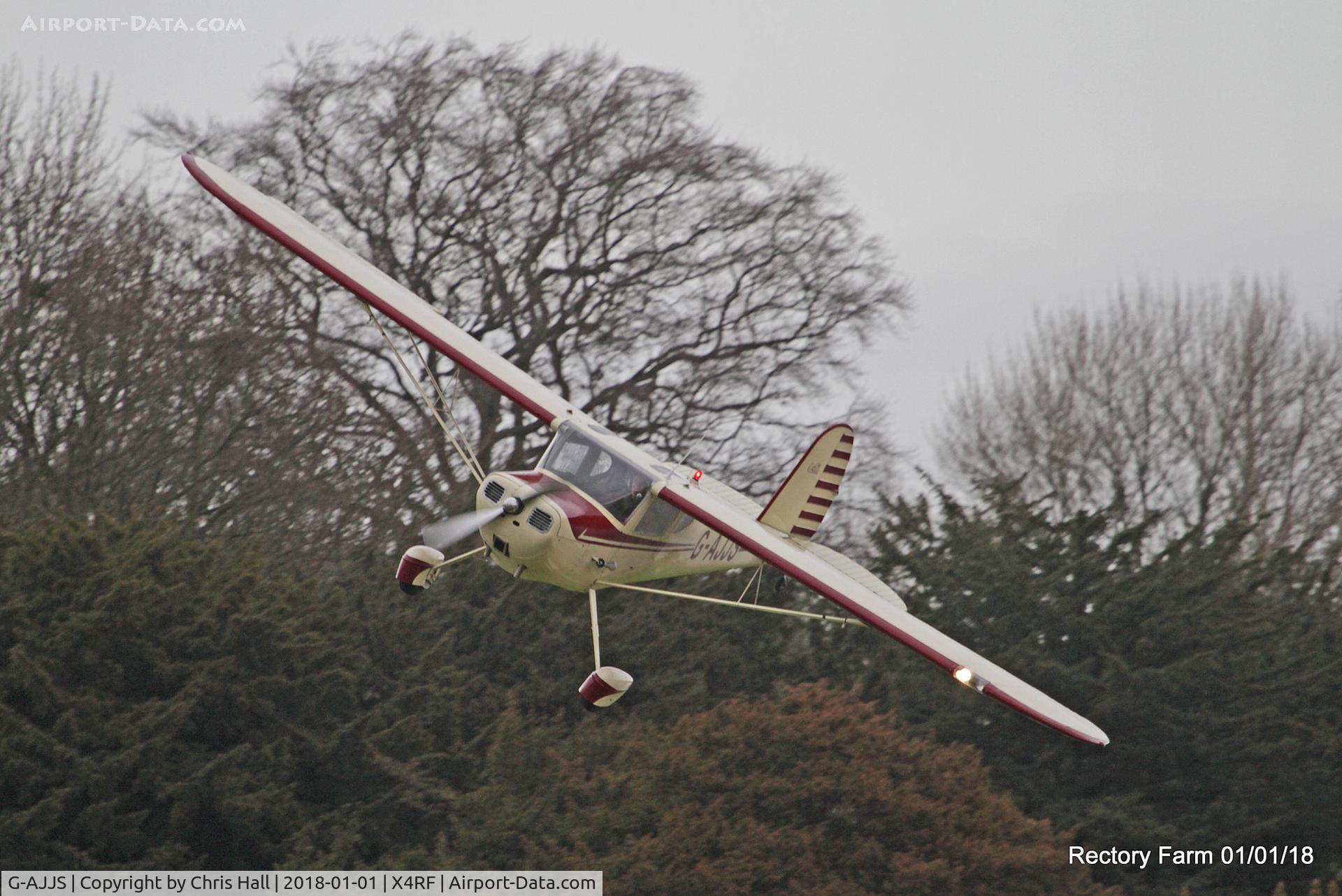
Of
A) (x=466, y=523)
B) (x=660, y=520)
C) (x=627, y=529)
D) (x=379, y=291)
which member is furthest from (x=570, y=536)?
(x=379, y=291)

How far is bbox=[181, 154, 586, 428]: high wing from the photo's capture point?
47.5 feet

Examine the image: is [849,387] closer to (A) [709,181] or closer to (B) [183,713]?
(A) [709,181]

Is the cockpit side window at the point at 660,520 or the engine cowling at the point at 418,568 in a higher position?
the cockpit side window at the point at 660,520

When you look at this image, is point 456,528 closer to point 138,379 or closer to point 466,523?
point 466,523

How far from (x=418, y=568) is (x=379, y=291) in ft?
11.7

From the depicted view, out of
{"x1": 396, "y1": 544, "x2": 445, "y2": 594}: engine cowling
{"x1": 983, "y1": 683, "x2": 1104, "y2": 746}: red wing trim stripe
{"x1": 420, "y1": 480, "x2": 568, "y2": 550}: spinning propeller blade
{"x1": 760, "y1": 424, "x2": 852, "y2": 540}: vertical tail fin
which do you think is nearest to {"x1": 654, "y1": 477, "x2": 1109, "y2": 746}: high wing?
{"x1": 983, "y1": 683, "x2": 1104, "y2": 746}: red wing trim stripe

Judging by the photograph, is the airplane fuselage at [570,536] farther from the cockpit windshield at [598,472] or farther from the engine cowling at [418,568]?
the engine cowling at [418,568]

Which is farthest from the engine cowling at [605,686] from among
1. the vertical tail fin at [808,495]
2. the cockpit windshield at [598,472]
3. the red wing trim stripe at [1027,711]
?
the red wing trim stripe at [1027,711]

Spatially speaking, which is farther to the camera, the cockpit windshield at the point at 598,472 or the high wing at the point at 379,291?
the high wing at the point at 379,291

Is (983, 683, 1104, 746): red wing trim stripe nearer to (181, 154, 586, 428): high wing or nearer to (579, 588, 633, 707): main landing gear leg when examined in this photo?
(579, 588, 633, 707): main landing gear leg

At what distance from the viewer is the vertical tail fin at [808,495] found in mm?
14047

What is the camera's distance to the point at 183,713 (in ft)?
48.9

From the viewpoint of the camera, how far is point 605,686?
40.4 ft

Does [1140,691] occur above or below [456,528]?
below
